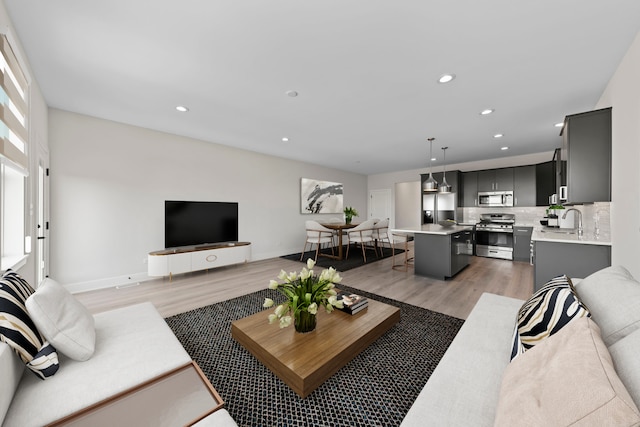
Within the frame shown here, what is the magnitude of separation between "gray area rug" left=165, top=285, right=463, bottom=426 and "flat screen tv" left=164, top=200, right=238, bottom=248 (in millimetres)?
1952

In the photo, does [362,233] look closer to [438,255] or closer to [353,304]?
[438,255]

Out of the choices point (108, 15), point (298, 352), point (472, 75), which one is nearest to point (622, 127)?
point (472, 75)

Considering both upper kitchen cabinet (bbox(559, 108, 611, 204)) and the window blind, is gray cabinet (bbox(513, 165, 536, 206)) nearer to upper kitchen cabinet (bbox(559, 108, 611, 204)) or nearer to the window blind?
upper kitchen cabinet (bbox(559, 108, 611, 204))

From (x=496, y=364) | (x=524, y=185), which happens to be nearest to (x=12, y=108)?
(x=496, y=364)

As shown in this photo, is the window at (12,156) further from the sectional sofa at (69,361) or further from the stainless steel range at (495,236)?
the stainless steel range at (495,236)

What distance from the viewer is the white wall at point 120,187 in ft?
10.7

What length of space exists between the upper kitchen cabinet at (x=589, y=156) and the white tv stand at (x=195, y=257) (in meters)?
4.87

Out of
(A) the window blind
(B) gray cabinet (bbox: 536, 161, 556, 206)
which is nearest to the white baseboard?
(A) the window blind

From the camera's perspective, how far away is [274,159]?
5816 millimetres

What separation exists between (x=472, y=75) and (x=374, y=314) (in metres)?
2.51

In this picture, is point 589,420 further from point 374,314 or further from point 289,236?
point 289,236

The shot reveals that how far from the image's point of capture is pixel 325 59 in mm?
2154

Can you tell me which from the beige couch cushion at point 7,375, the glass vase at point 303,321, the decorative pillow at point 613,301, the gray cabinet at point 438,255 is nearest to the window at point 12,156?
the beige couch cushion at point 7,375

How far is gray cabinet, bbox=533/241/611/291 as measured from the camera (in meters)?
2.58
